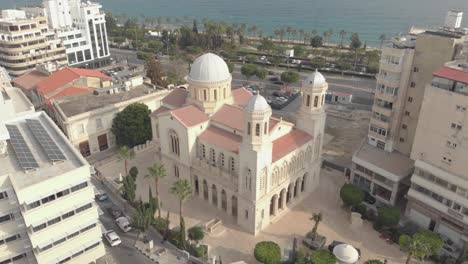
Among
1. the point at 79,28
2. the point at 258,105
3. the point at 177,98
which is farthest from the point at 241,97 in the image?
the point at 79,28

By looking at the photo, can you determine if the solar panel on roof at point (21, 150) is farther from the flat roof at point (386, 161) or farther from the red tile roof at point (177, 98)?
the flat roof at point (386, 161)

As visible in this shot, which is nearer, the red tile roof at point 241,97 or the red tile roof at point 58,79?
the red tile roof at point 241,97

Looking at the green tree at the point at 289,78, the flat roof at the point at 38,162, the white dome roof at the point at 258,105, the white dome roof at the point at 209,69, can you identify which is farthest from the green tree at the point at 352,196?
the green tree at the point at 289,78

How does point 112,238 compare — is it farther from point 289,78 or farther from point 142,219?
point 289,78

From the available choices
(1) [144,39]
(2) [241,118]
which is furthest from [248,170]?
(1) [144,39]

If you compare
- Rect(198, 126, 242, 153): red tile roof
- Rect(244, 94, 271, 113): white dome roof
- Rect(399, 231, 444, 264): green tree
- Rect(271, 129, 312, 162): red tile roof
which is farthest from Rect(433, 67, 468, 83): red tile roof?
Rect(198, 126, 242, 153): red tile roof

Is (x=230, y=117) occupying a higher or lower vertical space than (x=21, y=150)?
lower

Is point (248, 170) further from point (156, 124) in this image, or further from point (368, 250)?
point (156, 124)
